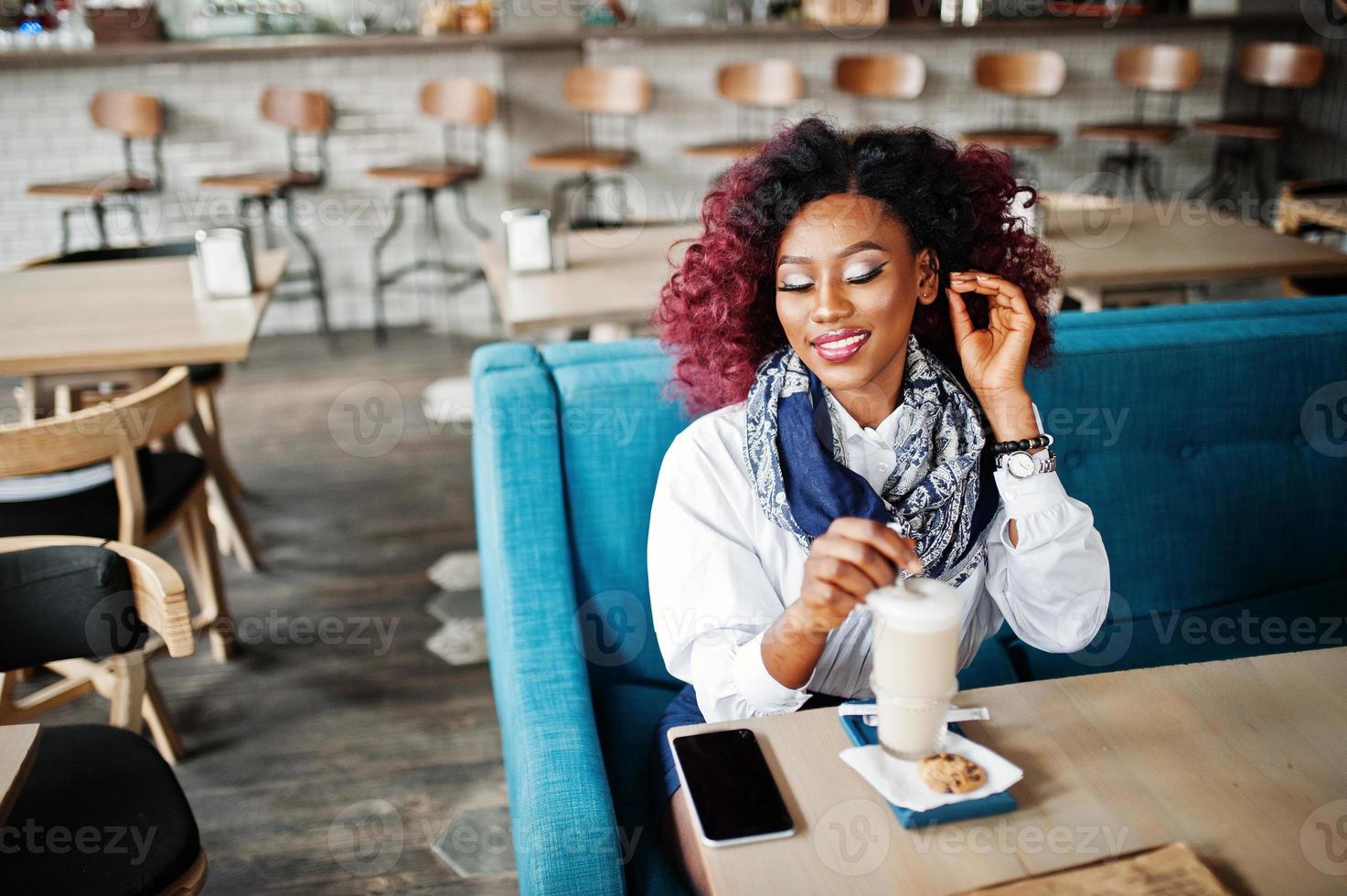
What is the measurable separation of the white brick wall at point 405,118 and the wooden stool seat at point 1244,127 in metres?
0.46

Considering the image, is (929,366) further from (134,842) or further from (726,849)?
(134,842)

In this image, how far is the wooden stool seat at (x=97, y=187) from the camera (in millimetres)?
5074

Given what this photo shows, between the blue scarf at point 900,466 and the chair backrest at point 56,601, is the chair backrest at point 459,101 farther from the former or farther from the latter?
the blue scarf at point 900,466

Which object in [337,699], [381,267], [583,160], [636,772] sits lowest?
[337,699]

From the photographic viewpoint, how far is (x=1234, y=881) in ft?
3.10

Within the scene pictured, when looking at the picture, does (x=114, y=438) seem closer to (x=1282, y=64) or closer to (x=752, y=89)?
(x=752, y=89)

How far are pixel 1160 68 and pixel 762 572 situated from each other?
5213 millimetres

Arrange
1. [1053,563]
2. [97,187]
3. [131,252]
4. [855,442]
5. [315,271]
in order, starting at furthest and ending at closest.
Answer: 1. [315,271]
2. [97,187]
3. [131,252]
4. [855,442]
5. [1053,563]

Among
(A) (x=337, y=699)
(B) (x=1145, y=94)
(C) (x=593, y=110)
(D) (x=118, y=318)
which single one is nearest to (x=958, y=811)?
(A) (x=337, y=699)

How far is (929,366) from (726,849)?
75 cm

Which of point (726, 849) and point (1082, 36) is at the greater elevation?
point (1082, 36)

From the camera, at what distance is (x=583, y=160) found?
5.23m

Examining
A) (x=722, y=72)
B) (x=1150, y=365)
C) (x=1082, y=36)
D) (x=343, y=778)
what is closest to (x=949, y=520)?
(x=1150, y=365)

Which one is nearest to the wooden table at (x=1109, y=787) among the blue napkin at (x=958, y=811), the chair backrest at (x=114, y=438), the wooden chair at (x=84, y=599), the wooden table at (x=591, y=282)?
the blue napkin at (x=958, y=811)
